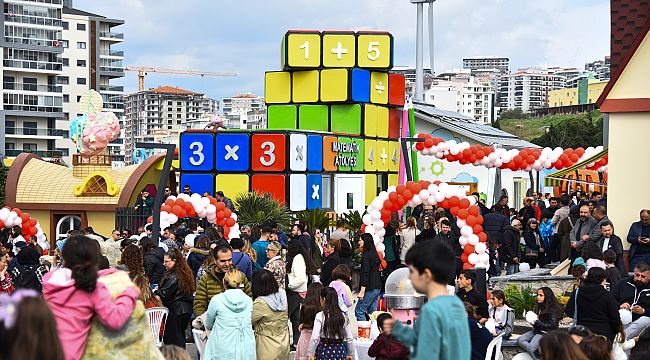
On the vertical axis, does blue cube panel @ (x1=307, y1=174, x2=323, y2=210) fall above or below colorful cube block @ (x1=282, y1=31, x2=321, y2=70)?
below

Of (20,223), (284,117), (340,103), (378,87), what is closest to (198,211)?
(20,223)

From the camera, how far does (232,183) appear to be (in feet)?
101

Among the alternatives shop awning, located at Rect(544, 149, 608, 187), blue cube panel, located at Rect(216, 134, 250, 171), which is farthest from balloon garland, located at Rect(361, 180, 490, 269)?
blue cube panel, located at Rect(216, 134, 250, 171)

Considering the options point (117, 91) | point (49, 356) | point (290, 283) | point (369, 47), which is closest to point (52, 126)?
point (117, 91)

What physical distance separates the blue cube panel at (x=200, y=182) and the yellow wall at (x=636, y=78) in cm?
1716

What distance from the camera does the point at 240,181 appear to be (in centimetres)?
3067

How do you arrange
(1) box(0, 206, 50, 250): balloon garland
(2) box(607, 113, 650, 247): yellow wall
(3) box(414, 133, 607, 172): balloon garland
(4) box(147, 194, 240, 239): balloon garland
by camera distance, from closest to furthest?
(2) box(607, 113, 650, 247): yellow wall, (4) box(147, 194, 240, 239): balloon garland, (1) box(0, 206, 50, 250): balloon garland, (3) box(414, 133, 607, 172): balloon garland

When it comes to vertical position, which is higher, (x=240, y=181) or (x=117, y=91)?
(x=117, y=91)

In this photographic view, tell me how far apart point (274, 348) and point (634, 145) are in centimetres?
776

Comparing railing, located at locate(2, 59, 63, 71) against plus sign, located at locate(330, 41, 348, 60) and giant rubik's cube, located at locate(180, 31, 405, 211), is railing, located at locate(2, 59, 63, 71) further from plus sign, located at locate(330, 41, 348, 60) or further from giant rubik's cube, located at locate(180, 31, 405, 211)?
plus sign, located at locate(330, 41, 348, 60)

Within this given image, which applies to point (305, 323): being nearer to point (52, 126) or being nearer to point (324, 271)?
point (324, 271)

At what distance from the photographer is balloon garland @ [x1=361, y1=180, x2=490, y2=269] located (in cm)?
1719

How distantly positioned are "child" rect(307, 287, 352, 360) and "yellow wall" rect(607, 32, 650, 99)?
7.82m

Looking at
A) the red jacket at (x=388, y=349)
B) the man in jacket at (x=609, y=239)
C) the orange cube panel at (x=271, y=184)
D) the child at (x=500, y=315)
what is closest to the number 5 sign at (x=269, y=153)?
the orange cube panel at (x=271, y=184)
